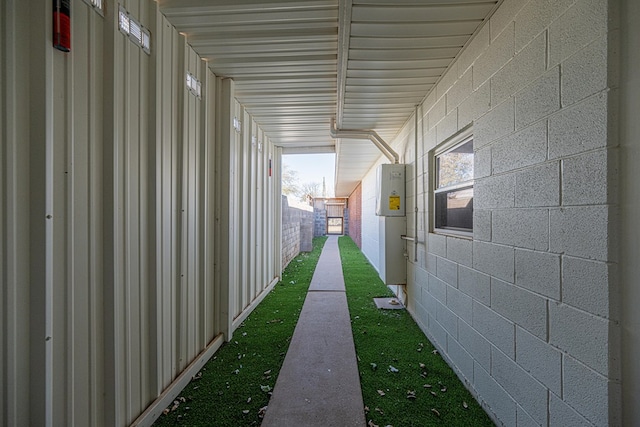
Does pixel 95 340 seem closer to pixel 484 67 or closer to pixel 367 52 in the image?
pixel 367 52

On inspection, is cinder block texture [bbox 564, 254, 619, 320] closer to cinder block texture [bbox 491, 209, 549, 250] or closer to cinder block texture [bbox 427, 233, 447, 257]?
cinder block texture [bbox 491, 209, 549, 250]

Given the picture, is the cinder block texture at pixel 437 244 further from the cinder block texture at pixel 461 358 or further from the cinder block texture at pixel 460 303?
the cinder block texture at pixel 461 358

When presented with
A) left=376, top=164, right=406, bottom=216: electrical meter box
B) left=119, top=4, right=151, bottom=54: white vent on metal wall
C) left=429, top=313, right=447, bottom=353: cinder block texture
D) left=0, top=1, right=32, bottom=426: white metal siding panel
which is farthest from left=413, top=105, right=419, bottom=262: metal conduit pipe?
left=0, top=1, right=32, bottom=426: white metal siding panel

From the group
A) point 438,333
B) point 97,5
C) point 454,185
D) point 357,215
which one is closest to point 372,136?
point 454,185

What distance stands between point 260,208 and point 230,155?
1775 mm

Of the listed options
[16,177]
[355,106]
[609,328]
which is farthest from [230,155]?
[609,328]

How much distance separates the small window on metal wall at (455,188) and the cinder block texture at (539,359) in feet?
3.36

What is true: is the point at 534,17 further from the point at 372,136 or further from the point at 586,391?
the point at 372,136

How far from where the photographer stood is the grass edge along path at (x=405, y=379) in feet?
6.70

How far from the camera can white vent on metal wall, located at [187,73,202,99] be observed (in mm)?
2566

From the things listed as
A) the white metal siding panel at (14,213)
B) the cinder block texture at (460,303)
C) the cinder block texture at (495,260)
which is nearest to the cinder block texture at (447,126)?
the cinder block texture at (495,260)

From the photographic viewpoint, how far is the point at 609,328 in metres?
1.18

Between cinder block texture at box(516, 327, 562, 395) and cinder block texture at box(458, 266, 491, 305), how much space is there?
0.38 m

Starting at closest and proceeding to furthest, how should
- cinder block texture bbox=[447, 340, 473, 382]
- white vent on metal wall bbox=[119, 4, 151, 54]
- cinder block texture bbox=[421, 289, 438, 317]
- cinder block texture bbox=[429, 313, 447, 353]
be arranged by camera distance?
white vent on metal wall bbox=[119, 4, 151, 54], cinder block texture bbox=[447, 340, 473, 382], cinder block texture bbox=[429, 313, 447, 353], cinder block texture bbox=[421, 289, 438, 317]
